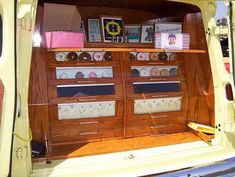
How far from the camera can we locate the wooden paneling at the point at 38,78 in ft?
10.5

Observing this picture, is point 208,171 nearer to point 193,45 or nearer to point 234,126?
point 234,126

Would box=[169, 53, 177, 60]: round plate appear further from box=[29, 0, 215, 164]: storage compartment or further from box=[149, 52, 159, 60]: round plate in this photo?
box=[149, 52, 159, 60]: round plate

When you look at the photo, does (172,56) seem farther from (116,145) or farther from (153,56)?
(116,145)

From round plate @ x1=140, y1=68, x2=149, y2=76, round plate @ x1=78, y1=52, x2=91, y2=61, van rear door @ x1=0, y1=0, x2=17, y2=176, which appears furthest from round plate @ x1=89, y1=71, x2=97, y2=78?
van rear door @ x1=0, y1=0, x2=17, y2=176

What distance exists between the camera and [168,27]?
3738 millimetres

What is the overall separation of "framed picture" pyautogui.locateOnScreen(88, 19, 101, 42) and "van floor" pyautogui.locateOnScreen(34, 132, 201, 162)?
41.8 inches

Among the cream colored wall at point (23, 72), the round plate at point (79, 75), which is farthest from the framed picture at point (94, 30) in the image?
the cream colored wall at point (23, 72)

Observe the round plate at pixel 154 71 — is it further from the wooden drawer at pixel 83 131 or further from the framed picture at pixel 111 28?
the wooden drawer at pixel 83 131

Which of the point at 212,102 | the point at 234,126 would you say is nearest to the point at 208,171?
the point at 234,126

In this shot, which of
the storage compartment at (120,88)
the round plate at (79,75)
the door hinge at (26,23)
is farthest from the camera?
the round plate at (79,75)

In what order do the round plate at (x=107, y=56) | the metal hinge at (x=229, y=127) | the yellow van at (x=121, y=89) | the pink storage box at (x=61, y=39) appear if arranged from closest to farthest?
the yellow van at (x=121, y=89)
the pink storage box at (x=61, y=39)
the metal hinge at (x=229, y=127)
the round plate at (x=107, y=56)

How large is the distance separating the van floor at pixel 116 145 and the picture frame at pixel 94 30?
1.06m

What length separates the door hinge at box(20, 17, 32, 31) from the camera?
2371mm

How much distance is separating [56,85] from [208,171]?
156 centimetres
